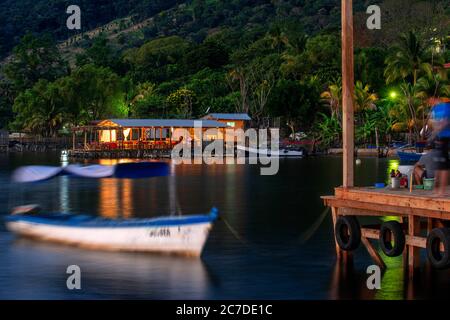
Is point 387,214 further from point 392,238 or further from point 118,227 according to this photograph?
point 118,227

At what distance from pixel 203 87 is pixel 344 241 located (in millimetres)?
128727

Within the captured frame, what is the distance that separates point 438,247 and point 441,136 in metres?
3.17

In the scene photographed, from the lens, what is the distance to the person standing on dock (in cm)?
2368

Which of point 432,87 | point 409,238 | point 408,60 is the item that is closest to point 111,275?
point 409,238

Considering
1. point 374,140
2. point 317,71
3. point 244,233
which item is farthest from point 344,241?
point 317,71

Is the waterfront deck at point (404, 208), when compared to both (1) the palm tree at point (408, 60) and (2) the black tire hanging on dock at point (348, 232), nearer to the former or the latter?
(2) the black tire hanging on dock at point (348, 232)

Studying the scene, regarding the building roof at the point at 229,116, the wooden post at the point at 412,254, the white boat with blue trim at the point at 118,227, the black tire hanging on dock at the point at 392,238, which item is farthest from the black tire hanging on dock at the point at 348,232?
the building roof at the point at 229,116

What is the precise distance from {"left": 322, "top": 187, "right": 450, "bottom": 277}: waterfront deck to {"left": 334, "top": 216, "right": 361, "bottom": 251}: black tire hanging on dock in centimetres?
22

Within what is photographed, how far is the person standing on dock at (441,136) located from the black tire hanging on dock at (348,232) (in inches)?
109

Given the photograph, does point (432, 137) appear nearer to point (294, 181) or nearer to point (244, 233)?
point (244, 233)

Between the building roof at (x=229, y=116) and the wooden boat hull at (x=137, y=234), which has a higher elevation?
the building roof at (x=229, y=116)

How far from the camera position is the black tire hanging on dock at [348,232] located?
82.5ft

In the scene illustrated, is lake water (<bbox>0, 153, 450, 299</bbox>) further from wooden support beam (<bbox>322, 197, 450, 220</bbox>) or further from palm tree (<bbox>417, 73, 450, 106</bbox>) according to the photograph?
palm tree (<bbox>417, 73, 450, 106</bbox>)

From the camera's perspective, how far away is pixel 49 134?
552 ft
